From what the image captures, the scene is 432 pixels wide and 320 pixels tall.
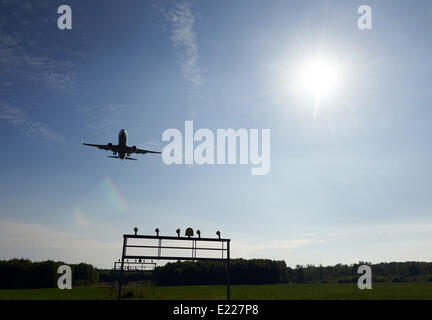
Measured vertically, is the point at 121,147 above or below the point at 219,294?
above

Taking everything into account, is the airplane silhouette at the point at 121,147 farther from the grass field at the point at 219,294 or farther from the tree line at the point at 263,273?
the tree line at the point at 263,273

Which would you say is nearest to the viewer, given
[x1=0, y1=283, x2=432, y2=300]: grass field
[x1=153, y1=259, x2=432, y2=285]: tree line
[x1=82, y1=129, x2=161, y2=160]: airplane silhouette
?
[x1=0, y1=283, x2=432, y2=300]: grass field

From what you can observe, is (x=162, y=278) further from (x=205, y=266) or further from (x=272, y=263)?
(x=272, y=263)

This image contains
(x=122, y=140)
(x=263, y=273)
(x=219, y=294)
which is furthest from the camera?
(x=263, y=273)

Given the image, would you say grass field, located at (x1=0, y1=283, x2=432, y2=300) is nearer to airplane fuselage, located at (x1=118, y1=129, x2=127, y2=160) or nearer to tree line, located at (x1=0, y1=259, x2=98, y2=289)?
airplane fuselage, located at (x1=118, y1=129, x2=127, y2=160)

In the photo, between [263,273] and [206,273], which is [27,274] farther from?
[263,273]

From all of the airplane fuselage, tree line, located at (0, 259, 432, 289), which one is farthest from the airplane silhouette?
tree line, located at (0, 259, 432, 289)

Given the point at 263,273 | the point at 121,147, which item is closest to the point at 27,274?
the point at 121,147

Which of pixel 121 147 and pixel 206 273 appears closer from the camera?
pixel 121 147

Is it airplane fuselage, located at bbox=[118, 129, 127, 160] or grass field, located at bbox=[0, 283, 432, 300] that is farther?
airplane fuselage, located at bbox=[118, 129, 127, 160]

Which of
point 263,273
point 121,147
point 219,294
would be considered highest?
point 121,147

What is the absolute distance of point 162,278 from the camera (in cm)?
10106
